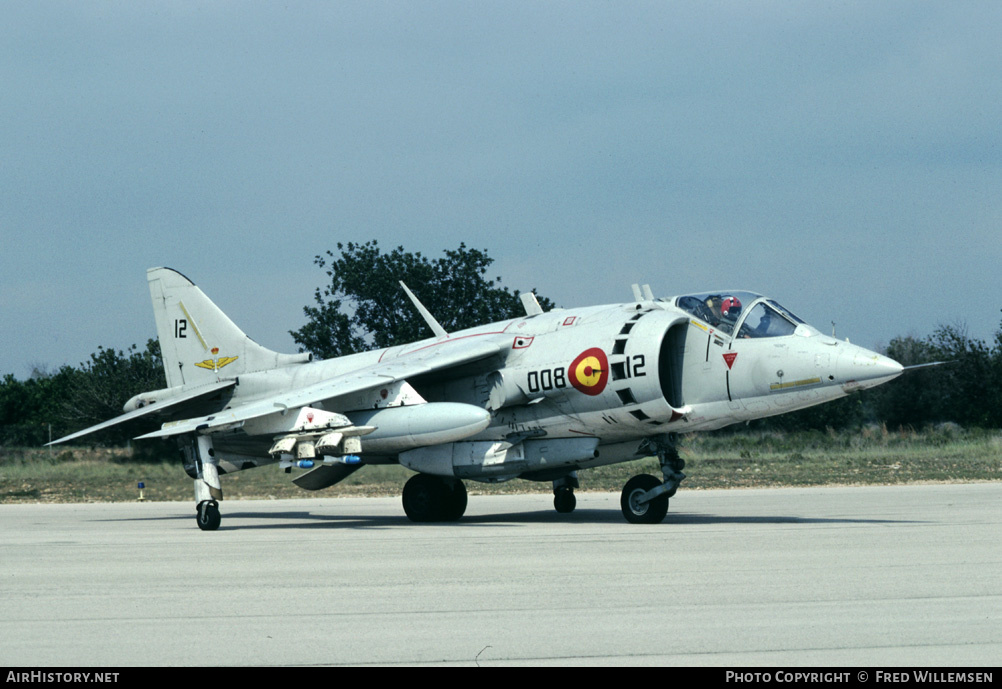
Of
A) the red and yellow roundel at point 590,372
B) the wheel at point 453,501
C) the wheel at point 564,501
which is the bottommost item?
the wheel at point 564,501

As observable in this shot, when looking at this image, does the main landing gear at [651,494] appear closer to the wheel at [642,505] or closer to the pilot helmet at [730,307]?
the wheel at [642,505]

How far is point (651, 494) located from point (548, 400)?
213cm

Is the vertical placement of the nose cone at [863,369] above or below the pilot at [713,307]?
below

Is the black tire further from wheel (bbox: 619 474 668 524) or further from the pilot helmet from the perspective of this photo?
the pilot helmet

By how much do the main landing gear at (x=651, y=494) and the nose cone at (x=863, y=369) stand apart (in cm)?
280

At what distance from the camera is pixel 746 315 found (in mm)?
14703

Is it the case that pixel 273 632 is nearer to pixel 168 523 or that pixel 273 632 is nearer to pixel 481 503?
pixel 168 523

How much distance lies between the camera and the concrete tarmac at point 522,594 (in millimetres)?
5848

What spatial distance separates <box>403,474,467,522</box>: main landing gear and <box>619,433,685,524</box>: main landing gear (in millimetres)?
3140

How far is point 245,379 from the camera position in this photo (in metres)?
19.0

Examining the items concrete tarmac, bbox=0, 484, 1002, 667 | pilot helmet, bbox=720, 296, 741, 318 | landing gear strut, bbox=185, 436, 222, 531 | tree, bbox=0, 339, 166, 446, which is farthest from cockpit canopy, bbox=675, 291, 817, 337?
tree, bbox=0, 339, 166, 446

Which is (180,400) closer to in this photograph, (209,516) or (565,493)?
(209,516)

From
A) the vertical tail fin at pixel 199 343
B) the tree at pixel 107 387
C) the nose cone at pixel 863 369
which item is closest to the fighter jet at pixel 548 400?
the nose cone at pixel 863 369

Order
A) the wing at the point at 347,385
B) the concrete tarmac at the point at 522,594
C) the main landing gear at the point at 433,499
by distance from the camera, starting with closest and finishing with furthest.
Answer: the concrete tarmac at the point at 522,594 < the wing at the point at 347,385 < the main landing gear at the point at 433,499
